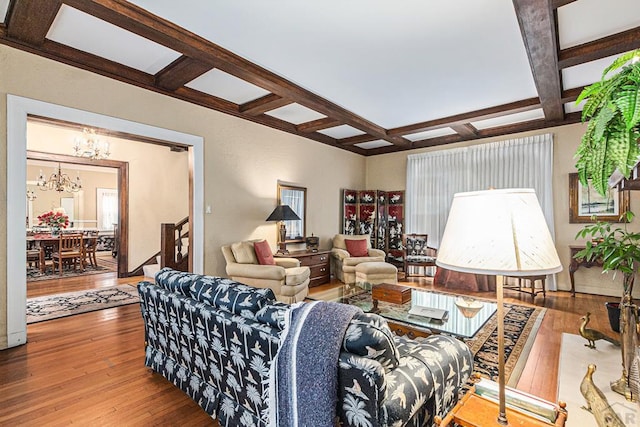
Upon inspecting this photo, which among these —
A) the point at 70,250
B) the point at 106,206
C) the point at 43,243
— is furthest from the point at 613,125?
the point at 106,206

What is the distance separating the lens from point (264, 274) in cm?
388

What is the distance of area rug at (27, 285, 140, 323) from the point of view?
370cm

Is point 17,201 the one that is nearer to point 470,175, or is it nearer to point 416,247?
point 416,247

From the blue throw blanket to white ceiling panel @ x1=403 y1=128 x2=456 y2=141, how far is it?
5.12m

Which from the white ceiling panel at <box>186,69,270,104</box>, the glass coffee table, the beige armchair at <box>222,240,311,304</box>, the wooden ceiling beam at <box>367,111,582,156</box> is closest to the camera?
the glass coffee table

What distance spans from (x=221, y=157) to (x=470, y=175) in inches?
179

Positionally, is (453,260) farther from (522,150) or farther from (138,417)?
(522,150)

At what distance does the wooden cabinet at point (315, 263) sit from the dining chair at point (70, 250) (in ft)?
15.5

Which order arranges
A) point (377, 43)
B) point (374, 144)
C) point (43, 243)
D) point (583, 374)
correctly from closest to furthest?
point (583, 374)
point (377, 43)
point (43, 243)
point (374, 144)

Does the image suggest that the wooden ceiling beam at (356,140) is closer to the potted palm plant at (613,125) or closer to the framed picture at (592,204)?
the framed picture at (592,204)

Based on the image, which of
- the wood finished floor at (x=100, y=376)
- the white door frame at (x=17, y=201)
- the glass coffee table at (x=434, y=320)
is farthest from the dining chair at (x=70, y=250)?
the glass coffee table at (x=434, y=320)

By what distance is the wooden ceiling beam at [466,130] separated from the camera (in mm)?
5233

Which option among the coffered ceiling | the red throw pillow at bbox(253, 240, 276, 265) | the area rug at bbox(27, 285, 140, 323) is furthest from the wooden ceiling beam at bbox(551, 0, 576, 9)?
the area rug at bbox(27, 285, 140, 323)

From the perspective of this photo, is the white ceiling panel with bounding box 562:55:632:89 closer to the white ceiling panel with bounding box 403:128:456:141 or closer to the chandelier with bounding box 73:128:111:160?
the white ceiling panel with bounding box 403:128:456:141
